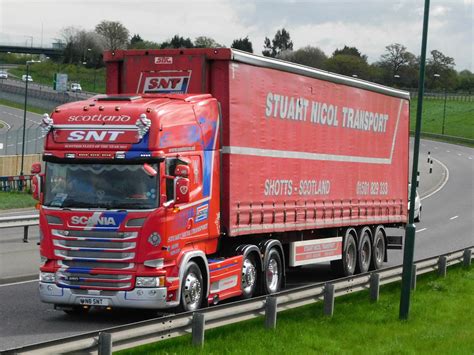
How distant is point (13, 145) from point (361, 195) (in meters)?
58.0

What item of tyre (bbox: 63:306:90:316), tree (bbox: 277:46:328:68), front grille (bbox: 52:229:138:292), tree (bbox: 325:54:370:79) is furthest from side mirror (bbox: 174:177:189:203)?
tree (bbox: 325:54:370:79)

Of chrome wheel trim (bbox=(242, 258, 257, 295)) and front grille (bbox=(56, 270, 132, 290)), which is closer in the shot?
front grille (bbox=(56, 270, 132, 290))

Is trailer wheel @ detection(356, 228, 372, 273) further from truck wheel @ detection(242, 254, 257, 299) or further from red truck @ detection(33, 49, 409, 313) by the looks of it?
truck wheel @ detection(242, 254, 257, 299)

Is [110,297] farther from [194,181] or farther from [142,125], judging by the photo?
[142,125]

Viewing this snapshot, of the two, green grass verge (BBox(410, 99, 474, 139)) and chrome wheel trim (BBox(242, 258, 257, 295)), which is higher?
green grass verge (BBox(410, 99, 474, 139))

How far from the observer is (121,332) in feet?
36.4

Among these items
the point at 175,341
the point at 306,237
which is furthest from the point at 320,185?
the point at 175,341

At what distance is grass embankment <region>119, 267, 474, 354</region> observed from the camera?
13.0 m

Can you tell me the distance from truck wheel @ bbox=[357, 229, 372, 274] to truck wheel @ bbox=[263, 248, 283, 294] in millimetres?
4523

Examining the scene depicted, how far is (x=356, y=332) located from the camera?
1485 centimetres

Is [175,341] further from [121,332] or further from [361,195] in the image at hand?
[361,195]

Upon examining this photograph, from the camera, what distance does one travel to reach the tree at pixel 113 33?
573 ft

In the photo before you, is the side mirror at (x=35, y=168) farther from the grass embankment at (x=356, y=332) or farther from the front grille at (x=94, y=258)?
the grass embankment at (x=356, y=332)

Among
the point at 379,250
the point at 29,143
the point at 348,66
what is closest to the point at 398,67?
the point at 348,66
